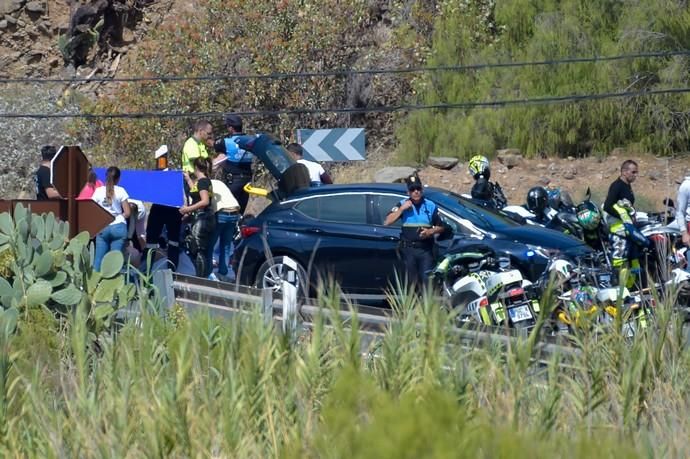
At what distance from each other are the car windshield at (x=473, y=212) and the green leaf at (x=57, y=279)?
4.82m

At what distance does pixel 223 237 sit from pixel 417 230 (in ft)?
8.53

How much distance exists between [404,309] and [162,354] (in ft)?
5.11

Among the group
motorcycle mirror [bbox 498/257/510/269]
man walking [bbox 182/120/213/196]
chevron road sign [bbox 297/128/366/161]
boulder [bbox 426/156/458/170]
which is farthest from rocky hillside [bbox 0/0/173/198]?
motorcycle mirror [bbox 498/257/510/269]

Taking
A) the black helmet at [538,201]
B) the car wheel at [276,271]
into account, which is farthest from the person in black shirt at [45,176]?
the black helmet at [538,201]

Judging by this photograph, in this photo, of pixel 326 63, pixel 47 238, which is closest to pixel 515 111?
pixel 326 63

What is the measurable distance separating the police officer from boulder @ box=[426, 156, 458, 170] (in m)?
13.4

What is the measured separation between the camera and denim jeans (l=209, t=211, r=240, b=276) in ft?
48.6

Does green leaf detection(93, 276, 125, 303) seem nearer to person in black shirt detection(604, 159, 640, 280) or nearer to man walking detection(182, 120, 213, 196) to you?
man walking detection(182, 120, 213, 196)

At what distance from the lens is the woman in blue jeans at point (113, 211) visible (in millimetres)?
14227

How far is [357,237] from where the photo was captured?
14.3 meters

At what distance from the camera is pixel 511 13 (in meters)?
28.7

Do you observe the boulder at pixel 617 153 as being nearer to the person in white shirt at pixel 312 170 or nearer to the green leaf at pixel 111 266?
the person in white shirt at pixel 312 170

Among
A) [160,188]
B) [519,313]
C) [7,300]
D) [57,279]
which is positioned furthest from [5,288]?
[160,188]

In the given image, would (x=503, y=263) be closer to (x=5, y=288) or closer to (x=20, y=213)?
(x=20, y=213)
